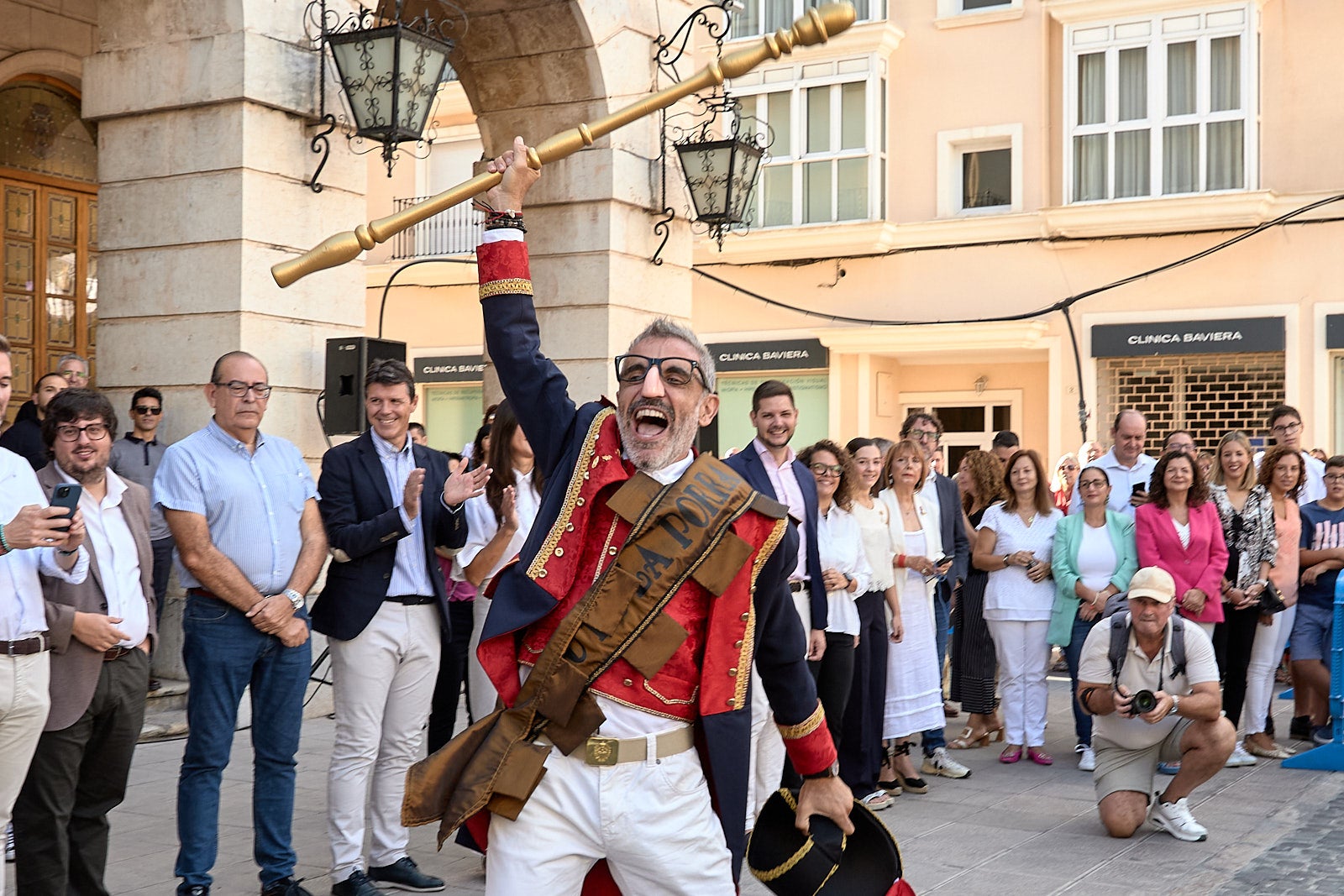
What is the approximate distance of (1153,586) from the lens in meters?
7.43

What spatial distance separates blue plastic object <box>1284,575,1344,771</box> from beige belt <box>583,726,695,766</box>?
263 inches

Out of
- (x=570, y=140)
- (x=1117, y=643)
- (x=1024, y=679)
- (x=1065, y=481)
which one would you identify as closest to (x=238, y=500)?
(x=570, y=140)

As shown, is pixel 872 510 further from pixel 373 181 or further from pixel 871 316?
pixel 373 181

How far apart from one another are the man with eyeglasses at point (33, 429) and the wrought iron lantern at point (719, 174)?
Result: 4.78 meters

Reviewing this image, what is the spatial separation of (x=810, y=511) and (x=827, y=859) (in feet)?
11.8

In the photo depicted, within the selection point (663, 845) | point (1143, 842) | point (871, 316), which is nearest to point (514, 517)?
point (663, 845)

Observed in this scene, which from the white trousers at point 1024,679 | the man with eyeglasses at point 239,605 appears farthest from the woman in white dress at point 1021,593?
the man with eyeglasses at point 239,605

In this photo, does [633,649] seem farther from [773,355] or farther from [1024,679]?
[773,355]

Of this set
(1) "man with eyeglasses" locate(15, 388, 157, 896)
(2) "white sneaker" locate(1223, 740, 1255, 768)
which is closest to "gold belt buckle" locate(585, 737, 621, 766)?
(1) "man with eyeglasses" locate(15, 388, 157, 896)

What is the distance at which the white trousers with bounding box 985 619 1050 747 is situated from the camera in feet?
29.9

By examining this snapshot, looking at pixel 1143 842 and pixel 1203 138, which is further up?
pixel 1203 138

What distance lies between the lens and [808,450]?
8156 millimetres

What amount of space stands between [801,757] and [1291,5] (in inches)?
768

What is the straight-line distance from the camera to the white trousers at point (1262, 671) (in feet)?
31.1
